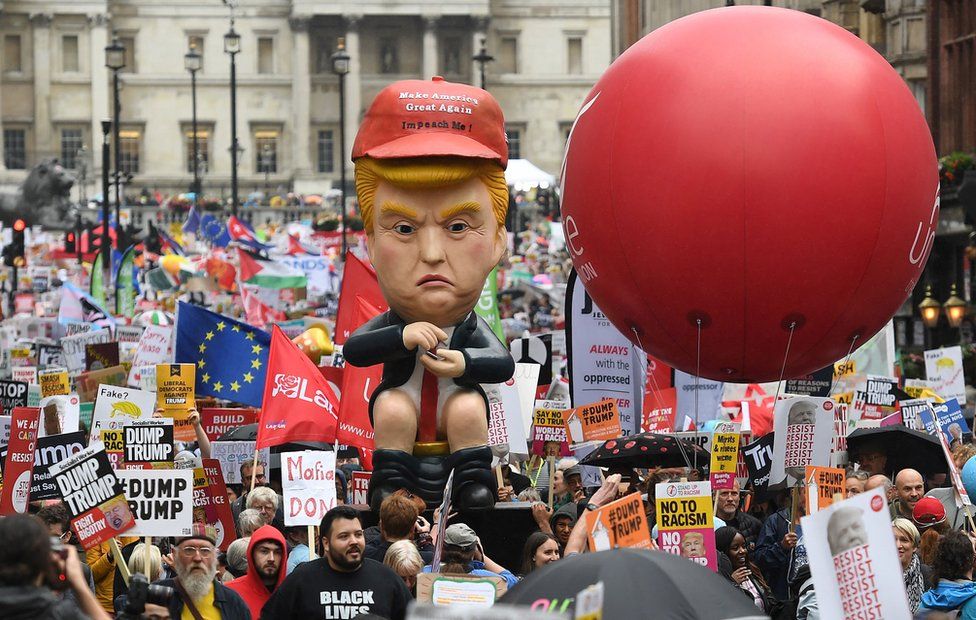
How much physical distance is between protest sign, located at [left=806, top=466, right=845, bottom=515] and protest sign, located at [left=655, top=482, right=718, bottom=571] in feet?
1.90

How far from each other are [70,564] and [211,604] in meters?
1.82

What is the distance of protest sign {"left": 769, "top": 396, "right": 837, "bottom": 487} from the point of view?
10.1 meters

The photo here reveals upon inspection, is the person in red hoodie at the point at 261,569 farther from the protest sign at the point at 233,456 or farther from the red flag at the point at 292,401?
the protest sign at the point at 233,456

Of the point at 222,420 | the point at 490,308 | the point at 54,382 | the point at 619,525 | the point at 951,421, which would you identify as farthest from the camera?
the point at 490,308

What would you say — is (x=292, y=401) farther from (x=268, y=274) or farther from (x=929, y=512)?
(x=268, y=274)

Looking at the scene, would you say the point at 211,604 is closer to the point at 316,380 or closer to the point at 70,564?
the point at 70,564

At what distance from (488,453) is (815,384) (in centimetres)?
327

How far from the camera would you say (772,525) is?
9.58 metres


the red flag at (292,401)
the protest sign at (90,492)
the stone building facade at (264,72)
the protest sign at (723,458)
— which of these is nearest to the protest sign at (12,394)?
the red flag at (292,401)

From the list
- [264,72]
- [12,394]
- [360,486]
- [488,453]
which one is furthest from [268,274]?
[264,72]

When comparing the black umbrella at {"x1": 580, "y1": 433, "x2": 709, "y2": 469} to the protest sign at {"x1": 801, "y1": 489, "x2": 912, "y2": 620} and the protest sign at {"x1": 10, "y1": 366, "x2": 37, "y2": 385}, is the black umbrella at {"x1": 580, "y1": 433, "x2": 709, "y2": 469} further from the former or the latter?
the protest sign at {"x1": 10, "y1": 366, "x2": 37, "y2": 385}

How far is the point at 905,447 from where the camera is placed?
36.1ft

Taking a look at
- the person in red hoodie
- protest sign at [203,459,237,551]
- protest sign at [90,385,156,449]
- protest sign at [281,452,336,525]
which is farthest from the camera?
protest sign at [90,385,156,449]

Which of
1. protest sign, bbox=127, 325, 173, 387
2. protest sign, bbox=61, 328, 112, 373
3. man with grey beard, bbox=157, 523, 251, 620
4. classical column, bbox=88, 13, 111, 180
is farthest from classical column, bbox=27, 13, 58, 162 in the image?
man with grey beard, bbox=157, 523, 251, 620
